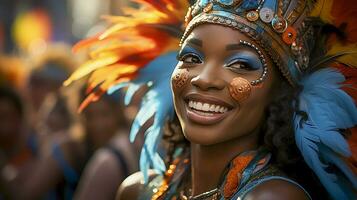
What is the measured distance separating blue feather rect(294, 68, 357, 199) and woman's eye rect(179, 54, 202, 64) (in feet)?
1.53

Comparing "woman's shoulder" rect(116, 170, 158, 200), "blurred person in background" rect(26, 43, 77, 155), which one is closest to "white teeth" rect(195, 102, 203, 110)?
"woman's shoulder" rect(116, 170, 158, 200)

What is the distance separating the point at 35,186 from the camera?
5.36 meters

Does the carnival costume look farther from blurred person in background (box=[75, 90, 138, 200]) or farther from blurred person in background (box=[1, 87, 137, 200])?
blurred person in background (box=[1, 87, 137, 200])

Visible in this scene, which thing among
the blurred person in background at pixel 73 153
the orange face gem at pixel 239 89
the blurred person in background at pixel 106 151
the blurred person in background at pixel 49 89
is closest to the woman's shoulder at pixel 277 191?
the orange face gem at pixel 239 89

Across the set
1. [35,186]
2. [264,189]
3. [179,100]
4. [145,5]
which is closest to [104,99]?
[35,186]

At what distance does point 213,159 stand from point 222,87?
359 mm

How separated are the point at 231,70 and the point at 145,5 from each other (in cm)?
79

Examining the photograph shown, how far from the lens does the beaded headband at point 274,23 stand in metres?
2.99

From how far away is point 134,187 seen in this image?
350 centimetres

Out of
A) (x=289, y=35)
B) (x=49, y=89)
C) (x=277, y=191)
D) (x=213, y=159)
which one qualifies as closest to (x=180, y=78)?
(x=213, y=159)

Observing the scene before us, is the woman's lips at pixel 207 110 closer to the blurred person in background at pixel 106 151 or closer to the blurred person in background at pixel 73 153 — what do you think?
the blurred person in background at pixel 106 151

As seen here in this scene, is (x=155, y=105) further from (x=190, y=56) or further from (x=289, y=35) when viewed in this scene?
(x=289, y=35)

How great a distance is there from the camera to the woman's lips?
9.73ft

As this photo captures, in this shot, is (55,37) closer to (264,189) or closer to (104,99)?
(104,99)
